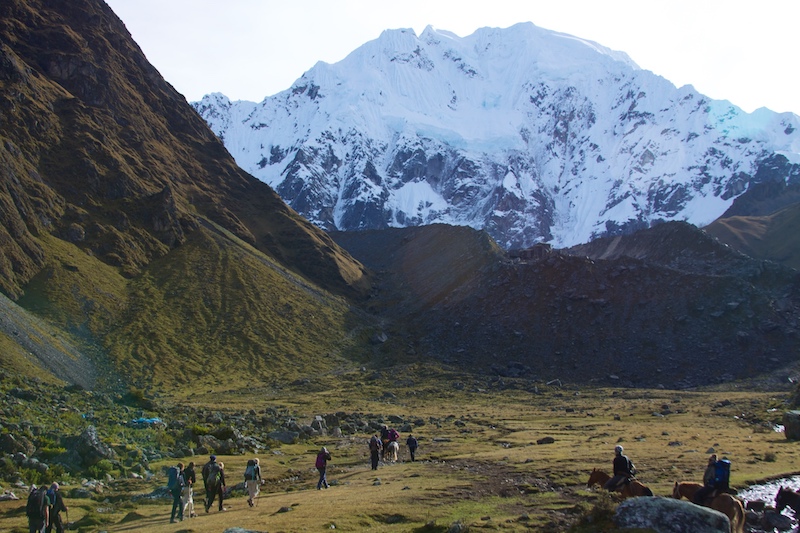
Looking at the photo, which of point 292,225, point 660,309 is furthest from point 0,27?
point 660,309

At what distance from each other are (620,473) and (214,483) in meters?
16.0

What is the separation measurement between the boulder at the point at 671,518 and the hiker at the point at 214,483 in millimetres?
16401

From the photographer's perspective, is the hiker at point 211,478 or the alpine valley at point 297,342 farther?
the alpine valley at point 297,342

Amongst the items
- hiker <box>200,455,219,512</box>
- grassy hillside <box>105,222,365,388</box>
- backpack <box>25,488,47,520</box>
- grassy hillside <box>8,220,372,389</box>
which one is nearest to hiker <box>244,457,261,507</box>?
hiker <box>200,455,219,512</box>

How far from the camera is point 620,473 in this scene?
80.2 feet

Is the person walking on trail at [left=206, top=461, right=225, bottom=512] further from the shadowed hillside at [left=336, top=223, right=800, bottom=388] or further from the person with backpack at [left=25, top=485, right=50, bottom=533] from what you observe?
the shadowed hillside at [left=336, top=223, right=800, bottom=388]

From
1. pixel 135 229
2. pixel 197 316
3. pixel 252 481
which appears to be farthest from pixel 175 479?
pixel 135 229

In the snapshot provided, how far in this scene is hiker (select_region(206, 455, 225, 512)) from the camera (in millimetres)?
28438

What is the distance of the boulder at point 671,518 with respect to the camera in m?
18.5

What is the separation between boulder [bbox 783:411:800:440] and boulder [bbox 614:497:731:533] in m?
31.5

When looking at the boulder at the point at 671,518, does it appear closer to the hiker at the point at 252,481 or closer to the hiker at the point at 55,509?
the hiker at the point at 252,481

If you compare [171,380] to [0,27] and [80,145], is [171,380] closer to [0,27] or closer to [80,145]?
[80,145]

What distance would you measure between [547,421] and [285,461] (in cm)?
3369

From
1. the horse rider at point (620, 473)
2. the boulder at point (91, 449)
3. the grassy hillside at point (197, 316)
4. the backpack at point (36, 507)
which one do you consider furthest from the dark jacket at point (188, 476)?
the grassy hillside at point (197, 316)
